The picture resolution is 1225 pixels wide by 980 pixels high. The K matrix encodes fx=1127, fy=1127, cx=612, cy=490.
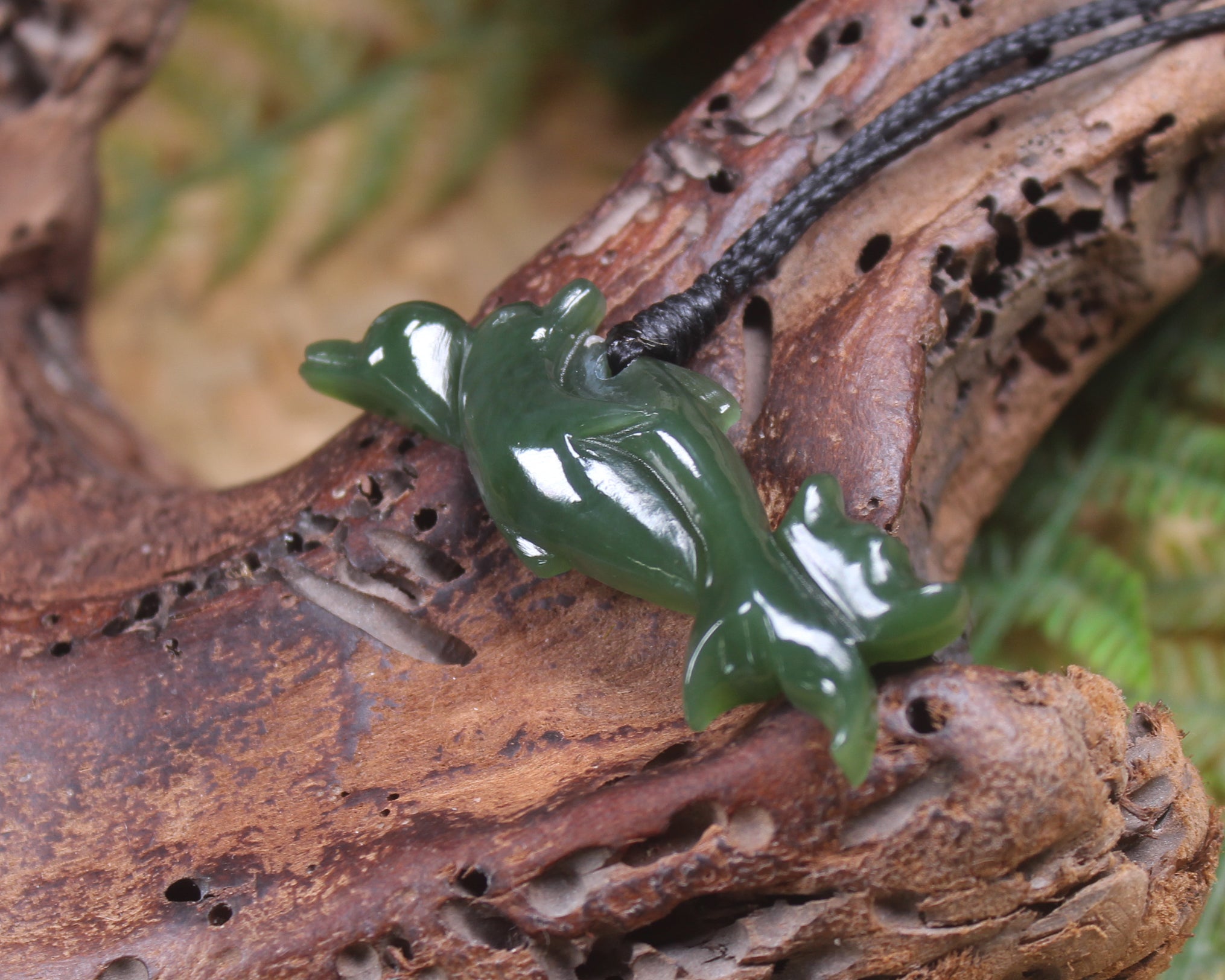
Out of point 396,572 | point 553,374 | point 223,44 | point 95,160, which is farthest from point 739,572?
point 223,44

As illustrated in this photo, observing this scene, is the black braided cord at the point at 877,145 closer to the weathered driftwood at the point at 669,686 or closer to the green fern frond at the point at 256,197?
the weathered driftwood at the point at 669,686

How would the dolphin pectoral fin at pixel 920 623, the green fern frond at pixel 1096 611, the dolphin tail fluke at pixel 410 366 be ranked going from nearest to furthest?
the dolphin pectoral fin at pixel 920 623
the dolphin tail fluke at pixel 410 366
the green fern frond at pixel 1096 611

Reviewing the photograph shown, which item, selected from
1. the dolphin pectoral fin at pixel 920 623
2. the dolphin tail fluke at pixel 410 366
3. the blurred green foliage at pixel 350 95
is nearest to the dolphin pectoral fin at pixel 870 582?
the dolphin pectoral fin at pixel 920 623

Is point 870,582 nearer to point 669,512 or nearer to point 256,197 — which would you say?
point 669,512

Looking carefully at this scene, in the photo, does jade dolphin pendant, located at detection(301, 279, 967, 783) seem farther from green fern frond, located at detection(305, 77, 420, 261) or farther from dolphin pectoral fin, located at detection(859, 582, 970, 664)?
green fern frond, located at detection(305, 77, 420, 261)

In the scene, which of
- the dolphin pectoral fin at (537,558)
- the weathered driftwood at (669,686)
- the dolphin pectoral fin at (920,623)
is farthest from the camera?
the dolphin pectoral fin at (537,558)

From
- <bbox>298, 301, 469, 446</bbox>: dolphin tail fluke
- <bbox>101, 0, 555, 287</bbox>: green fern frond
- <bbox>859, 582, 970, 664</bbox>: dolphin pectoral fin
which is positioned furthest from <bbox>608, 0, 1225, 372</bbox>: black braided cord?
<bbox>101, 0, 555, 287</bbox>: green fern frond

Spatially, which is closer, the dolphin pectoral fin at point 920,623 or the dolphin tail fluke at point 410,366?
the dolphin pectoral fin at point 920,623
